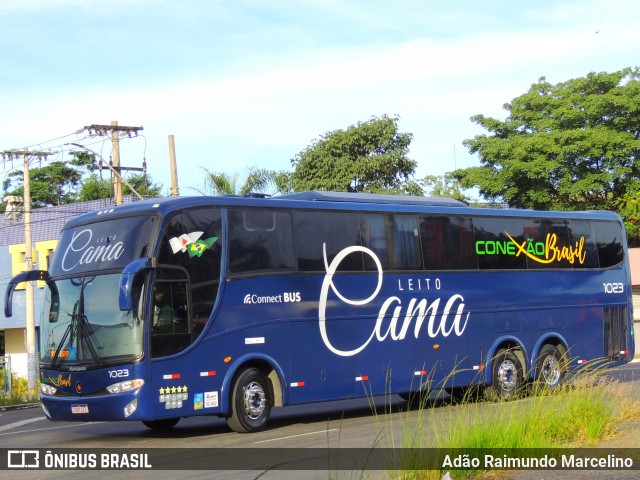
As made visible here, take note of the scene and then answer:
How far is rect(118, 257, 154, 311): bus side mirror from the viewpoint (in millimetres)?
13810

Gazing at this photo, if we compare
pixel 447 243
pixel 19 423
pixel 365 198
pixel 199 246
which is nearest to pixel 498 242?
pixel 447 243

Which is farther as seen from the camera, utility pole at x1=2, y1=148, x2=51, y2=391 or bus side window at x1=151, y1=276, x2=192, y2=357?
utility pole at x1=2, y1=148, x2=51, y2=391

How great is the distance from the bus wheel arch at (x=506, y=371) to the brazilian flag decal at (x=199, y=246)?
6.62m

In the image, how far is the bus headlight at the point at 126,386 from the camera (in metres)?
14.5

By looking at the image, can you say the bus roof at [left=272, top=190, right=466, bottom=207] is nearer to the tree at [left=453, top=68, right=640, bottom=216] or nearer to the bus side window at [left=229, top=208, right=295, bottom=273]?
the bus side window at [left=229, top=208, right=295, bottom=273]

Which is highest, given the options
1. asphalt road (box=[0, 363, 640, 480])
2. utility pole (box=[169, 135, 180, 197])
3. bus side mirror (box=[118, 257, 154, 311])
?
utility pole (box=[169, 135, 180, 197])

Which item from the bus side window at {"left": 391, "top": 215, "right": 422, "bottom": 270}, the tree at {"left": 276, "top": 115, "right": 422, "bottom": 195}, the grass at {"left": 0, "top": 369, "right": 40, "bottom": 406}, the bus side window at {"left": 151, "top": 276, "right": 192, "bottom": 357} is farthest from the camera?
the tree at {"left": 276, "top": 115, "right": 422, "bottom": 195}

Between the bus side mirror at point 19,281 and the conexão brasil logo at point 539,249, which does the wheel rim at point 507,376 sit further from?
the bus side mirror at point 19,281

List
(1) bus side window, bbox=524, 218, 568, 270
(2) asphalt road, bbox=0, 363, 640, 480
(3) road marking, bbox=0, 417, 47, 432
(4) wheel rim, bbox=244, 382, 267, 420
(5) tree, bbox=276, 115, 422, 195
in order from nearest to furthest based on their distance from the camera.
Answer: (2) asphalt road, bbox=0, 363, 640, 480 → (4) wheel rim, bbox=244, 382, 267, 420 → (3) road marking, bbox=0, 417, 47, 432 → (1) bus side window, bbox=524, 218, 568, 270 → (5) tree, bbox=276, 115, 422, 195

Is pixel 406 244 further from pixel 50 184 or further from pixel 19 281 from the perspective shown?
pixel 50 184

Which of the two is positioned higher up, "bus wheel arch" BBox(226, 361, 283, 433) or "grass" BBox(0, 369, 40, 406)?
"bus wheel arch" BBox(226, 361, 283, 433)

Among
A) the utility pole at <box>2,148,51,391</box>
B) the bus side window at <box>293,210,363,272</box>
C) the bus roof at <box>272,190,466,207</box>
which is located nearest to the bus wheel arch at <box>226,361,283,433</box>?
the bus side window at <box>293,210,363,272</box>

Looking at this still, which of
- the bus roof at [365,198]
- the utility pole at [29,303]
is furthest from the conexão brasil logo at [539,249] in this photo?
the utility pole at [29,303]

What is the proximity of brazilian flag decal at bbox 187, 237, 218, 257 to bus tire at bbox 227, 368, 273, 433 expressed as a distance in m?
2.01
